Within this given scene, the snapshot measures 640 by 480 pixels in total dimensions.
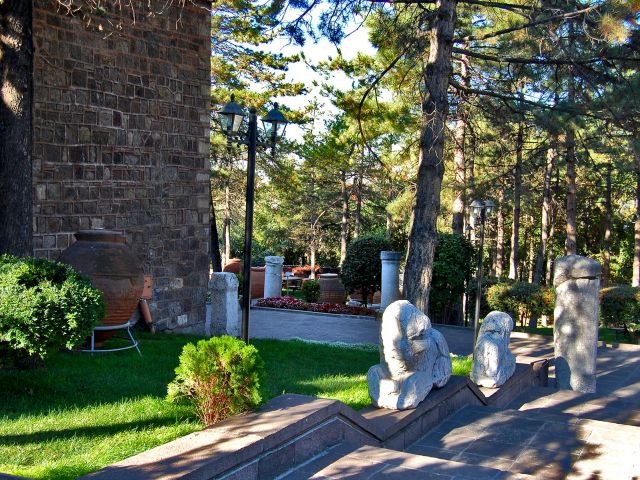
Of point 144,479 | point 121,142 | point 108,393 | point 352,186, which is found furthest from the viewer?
point 352,186

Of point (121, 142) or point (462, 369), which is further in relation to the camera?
point (121, 142)

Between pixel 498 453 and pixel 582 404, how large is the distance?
12.1 feet

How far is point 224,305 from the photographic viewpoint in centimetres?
1040

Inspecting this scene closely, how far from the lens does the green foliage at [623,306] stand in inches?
576

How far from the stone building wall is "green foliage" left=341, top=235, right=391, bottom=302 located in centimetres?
755

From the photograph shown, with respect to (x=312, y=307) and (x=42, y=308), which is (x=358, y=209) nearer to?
(x=312, y=307)

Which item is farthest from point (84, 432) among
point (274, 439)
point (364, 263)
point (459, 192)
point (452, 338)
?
point (459, 192)

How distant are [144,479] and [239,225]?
37984 millimetres

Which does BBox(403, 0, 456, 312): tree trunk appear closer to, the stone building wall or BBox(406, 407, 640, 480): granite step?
BBox(406, 407, 640, 480): granite step

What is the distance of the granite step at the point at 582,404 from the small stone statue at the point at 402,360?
2569 mm

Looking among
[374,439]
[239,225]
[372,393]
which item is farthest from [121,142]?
[239,225]

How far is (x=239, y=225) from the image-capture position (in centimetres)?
4116

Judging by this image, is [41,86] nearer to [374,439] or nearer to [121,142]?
[121,142]

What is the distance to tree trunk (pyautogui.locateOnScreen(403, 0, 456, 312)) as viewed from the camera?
31.0ft
